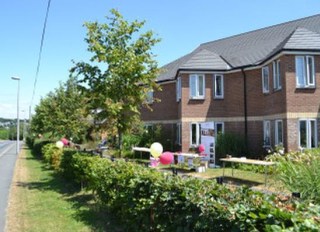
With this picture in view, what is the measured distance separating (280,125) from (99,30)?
1066 cm

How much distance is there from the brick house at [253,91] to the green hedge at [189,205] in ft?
41.1

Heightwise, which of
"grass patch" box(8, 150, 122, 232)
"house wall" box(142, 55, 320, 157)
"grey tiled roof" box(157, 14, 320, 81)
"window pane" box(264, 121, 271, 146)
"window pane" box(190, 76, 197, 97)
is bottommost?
"grass patch" box(8, 150, 122, 232)

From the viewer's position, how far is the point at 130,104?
14055mm

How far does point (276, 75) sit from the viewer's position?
66.4 feet

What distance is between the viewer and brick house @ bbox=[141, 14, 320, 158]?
19.0 meters

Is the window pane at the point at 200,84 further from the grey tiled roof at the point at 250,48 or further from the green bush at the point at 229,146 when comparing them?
the green bush at the point at 229,146

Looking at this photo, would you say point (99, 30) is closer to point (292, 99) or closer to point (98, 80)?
point (98, 80)

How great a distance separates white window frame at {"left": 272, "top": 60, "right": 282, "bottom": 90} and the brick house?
0.16ft

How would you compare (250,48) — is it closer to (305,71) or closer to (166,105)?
(166,105)

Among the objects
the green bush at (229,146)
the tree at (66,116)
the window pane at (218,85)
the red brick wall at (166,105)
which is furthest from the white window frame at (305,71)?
the tree at (66,116)

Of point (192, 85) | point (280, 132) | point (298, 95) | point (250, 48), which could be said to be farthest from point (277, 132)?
point (250, 48)

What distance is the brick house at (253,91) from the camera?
1903 cm

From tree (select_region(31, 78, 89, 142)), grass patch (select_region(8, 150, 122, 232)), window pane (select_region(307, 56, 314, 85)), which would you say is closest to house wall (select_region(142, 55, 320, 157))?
window pane (select_region(307, 56, 314, 85))

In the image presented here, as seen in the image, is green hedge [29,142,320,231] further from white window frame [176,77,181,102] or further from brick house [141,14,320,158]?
white window frame [176,77,181,102]
